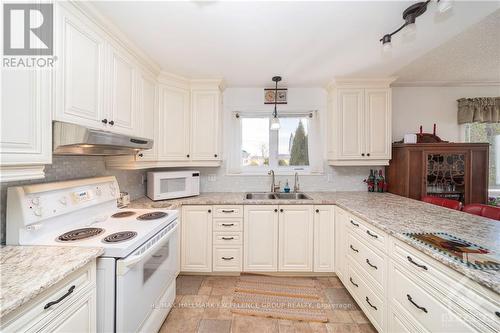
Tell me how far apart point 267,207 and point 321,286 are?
40.0 inches

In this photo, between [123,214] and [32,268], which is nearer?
[32,268]

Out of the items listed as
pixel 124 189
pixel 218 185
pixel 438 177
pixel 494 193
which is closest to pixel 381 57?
pixel 438 177

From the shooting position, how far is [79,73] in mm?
1342

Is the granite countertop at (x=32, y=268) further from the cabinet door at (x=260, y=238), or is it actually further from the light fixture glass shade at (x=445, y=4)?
the light fixture glass shade at (x=445, y=4)

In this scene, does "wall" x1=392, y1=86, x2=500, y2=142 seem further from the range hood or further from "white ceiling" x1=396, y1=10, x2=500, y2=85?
the range hood

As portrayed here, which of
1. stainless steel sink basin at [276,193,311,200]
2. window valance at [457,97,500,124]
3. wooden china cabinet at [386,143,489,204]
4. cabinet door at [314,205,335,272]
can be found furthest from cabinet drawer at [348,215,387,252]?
window valance at [457,97,500,124]

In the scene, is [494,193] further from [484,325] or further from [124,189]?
[124,189]

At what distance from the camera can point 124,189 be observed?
225cm

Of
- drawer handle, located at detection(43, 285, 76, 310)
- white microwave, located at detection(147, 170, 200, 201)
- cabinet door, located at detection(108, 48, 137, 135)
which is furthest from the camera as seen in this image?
white microwave, located at detection(147, 170, 200, 201)

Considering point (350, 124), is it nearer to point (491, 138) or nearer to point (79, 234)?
point (491, 138)

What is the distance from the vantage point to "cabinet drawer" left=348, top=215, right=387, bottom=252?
1.47 m

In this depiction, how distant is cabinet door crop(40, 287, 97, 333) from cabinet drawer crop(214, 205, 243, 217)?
1350 millimetres

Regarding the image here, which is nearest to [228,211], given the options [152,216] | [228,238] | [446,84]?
[228,238]

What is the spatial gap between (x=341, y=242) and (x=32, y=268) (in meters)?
2.36
